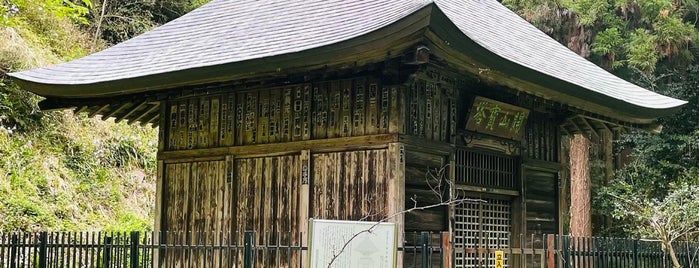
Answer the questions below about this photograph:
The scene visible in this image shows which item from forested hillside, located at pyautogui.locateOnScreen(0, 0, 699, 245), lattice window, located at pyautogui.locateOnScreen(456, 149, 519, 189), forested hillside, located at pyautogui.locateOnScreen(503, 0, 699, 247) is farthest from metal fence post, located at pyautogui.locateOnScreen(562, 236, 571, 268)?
forested hillside, located at pyautogui.locateOnScreen(503, 0, 699, 247)

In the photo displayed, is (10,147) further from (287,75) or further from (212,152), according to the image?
(287,75)

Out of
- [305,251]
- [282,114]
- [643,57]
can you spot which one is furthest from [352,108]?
[643,57]

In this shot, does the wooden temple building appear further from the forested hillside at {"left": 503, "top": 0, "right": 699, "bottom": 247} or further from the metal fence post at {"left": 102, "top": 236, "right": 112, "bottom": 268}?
the forested hillside at {"left": 503, "top": 0, "right": 699, "bottom": 247}

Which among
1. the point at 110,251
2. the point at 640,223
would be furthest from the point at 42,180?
the point at 640,223

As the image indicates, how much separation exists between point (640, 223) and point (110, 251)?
14.1m

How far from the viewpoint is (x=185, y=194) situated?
36.6 feet

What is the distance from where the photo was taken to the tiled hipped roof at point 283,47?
8664mm

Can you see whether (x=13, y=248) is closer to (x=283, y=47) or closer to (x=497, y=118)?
(x=283, y=47)

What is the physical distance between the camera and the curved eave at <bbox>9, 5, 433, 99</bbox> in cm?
761

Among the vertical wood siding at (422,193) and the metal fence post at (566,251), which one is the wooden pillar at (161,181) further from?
the metal fence post at (566,251)

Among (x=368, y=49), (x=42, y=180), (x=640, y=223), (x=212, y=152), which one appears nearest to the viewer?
(x=368, y=49)

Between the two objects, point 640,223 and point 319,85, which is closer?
point 319,85

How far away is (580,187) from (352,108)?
12193 millimetres

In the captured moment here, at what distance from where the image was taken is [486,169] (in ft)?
35.4
